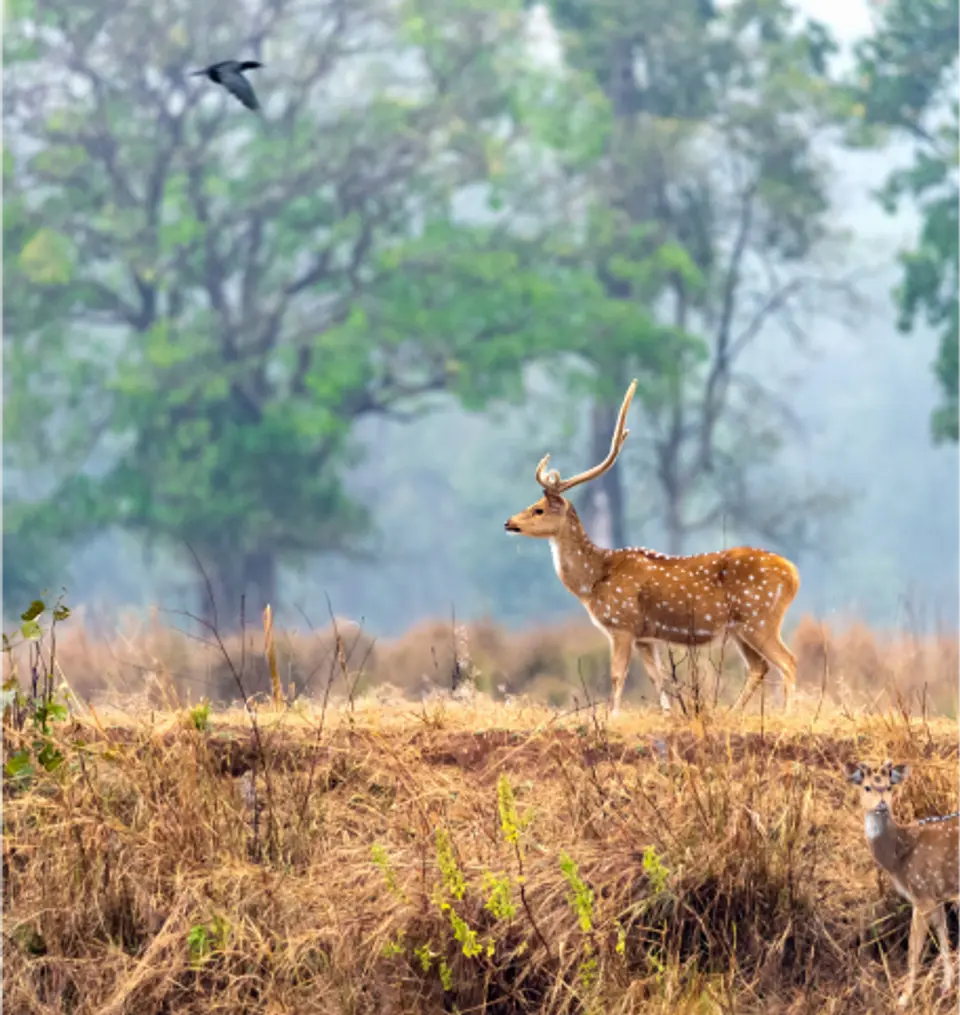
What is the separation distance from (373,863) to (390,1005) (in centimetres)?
65

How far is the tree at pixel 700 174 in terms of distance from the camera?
2950 cm

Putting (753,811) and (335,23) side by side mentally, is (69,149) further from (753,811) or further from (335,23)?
(753,811)

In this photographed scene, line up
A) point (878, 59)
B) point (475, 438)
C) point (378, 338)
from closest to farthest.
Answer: point (378, 338), point (878, 59), point (475, 438)

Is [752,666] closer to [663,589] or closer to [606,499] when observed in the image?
[663,589]

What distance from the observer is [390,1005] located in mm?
7348

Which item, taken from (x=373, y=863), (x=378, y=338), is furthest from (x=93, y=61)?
(x=373, y=863)

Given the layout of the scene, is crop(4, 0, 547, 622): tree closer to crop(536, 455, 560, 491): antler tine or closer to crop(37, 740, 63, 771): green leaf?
crop(536, 455, 560, 491): antler tine

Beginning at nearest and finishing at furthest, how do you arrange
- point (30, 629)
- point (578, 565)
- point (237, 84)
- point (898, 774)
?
point (898, 774)
point (30, 629)
point (578, 565)
point (237, 84)

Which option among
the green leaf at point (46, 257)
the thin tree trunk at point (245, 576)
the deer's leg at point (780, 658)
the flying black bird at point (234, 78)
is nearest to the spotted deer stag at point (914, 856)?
the deer's leg at point (780, 658)

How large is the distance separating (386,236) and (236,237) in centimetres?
228

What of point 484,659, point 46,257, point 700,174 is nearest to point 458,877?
point 484,659

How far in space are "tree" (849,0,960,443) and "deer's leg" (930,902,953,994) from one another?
1954 cm

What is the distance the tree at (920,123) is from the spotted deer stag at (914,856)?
19.6 m

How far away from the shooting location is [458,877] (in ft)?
23.4
